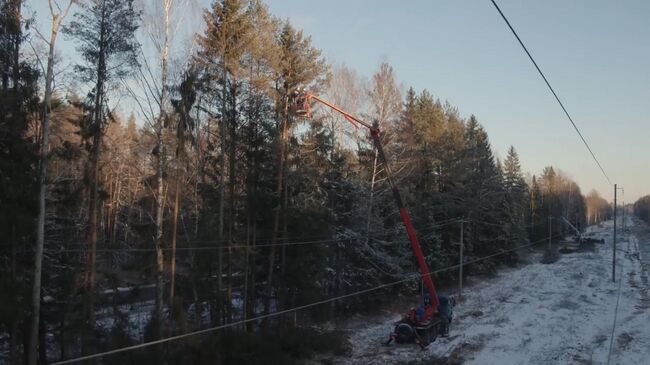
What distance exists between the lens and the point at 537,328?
2352 centimetres


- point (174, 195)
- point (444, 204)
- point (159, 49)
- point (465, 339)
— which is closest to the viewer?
point (159, 49)

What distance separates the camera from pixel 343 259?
28.2 m

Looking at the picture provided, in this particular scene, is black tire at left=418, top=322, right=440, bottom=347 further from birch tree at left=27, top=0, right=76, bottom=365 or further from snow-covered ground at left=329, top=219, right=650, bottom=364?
birch tree at left=27, top=0, right=76, bottom=365

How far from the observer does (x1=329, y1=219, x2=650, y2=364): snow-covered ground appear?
1895 cm

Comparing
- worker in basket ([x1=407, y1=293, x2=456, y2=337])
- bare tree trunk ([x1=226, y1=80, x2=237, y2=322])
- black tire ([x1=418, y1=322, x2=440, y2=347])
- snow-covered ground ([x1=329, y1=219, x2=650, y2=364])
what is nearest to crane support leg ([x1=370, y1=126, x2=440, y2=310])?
worker in basket ([x1=407, y1=293, x2=456, y2=337])

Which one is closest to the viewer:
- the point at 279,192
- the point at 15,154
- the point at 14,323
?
the point at 14,323

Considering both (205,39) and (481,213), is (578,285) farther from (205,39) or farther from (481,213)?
(205,39)

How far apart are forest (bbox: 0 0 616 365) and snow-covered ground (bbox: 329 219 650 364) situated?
12.3 ft

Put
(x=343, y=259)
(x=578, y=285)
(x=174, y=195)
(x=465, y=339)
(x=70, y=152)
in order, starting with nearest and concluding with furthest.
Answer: (x=70, y=152), (x=174, y=195), (x=465, y=339), (x=343, y=259), (x=578, y=285)

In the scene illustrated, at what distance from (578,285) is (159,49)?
108 ft

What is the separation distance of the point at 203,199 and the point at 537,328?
16.7 metres

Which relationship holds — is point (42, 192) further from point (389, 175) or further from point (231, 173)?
point (389, 175)

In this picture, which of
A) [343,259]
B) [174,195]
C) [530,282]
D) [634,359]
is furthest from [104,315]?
[530,282]

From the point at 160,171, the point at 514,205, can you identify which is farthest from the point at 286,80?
the point at 514,205
